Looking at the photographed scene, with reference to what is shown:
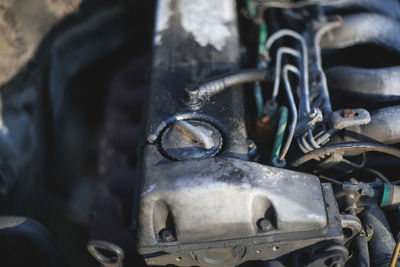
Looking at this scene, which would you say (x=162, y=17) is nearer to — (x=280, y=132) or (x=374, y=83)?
(x=280, y=132)

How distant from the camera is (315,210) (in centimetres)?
114

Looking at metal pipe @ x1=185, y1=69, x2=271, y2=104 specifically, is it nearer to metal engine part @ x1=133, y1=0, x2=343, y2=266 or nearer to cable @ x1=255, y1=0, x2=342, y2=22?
metal engine part @ x1=133, y1=0, x2=343, y2=266

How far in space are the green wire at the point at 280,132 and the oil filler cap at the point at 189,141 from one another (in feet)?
0.66

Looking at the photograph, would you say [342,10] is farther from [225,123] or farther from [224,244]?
[224,244]

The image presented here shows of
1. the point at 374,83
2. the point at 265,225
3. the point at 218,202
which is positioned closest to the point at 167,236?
the point at 218,202

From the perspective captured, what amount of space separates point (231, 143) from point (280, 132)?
0.20m

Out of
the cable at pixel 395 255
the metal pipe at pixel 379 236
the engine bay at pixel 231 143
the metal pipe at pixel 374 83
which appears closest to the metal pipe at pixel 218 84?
the engine bay at pixel 231 143

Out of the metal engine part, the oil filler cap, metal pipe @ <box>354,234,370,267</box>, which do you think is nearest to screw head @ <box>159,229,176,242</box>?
the metal engine part

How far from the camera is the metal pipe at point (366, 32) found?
1.62 m

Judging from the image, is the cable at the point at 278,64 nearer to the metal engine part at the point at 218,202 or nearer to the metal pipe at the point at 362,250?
the metal engine part at the point at 218,202

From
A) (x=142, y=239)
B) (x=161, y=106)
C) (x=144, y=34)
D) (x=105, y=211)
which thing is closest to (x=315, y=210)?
(x=142, y=239)

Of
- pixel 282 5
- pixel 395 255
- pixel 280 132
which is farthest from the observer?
pixel 282 5

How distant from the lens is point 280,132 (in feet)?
4.55

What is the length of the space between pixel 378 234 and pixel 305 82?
59cm
